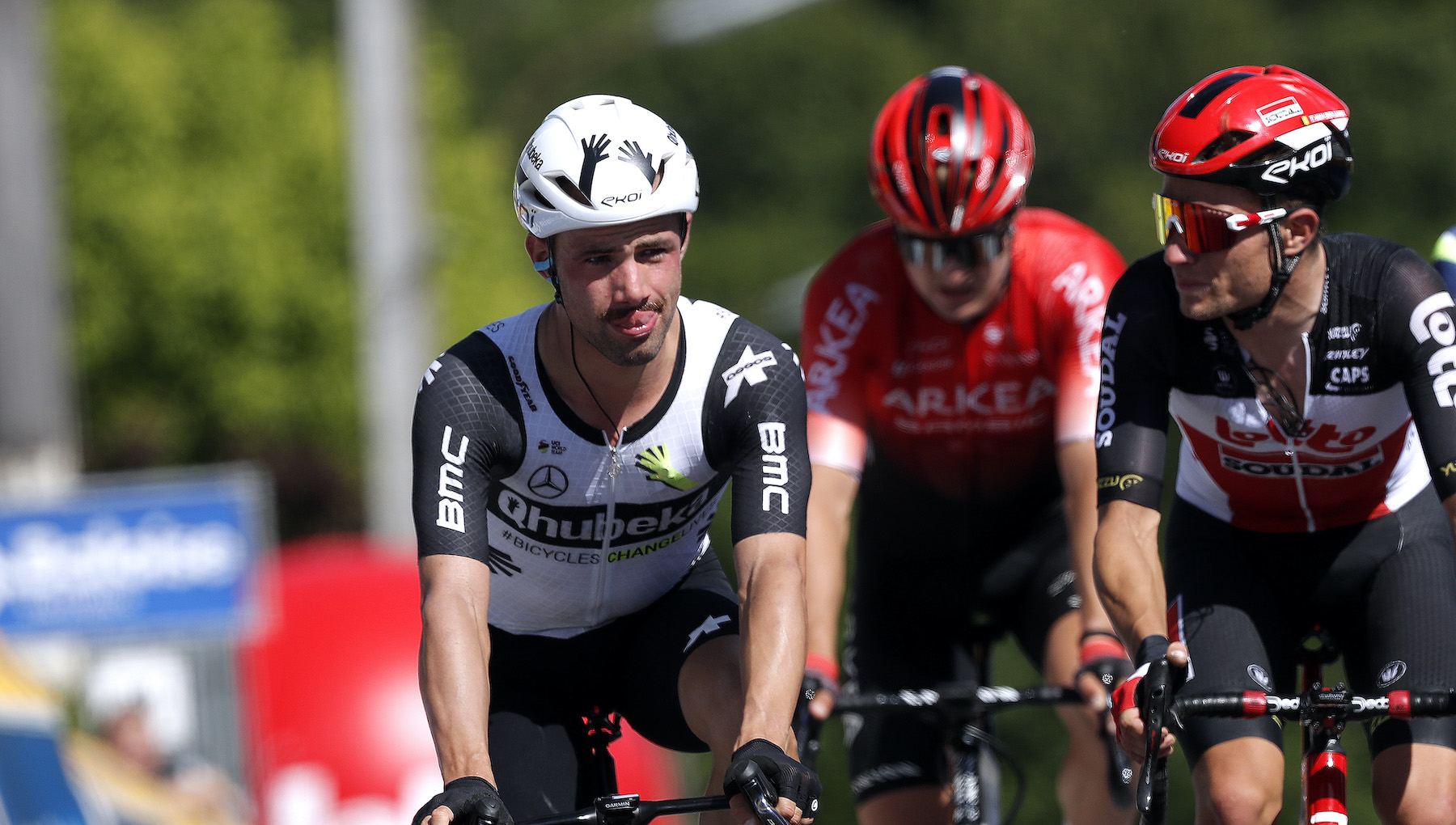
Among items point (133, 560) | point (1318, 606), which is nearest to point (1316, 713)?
point (1318, 606)

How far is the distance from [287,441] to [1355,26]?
117 ft

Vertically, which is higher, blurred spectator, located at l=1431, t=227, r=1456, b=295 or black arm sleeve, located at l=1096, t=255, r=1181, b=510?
blurred spectator, located at l=1431, t=227, r=1456, b=295

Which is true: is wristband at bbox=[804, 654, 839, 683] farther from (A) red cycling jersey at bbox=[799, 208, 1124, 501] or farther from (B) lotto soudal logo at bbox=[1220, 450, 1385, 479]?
(B) lotto soudal logo at bbox=[1220, 450, 1385, 479]

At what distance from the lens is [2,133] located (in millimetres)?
13766

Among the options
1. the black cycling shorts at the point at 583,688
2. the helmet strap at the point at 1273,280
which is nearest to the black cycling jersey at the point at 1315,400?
the helmet strap at the point at 1273,280

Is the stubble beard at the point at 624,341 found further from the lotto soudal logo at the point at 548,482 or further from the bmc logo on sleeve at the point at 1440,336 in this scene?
the bmc logo on sleeve at the point at 1440,336

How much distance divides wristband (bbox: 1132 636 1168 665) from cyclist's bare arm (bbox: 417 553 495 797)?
1612 millimetres

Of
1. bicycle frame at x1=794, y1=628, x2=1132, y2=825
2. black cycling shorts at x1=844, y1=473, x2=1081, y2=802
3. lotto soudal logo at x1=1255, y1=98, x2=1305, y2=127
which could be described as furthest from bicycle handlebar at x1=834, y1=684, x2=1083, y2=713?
lotto soudal logo at x1=1255, y1=98, x2=1305, y2=127

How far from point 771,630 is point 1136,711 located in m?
0.90

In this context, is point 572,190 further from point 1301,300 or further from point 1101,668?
point 1101,668

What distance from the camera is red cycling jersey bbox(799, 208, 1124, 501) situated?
6145 mm

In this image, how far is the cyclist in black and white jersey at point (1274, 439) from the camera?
457 centimetres

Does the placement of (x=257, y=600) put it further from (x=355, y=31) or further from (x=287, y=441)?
(x=287, y=441)

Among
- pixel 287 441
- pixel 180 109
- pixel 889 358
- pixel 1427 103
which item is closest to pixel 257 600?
pixel 889 358
